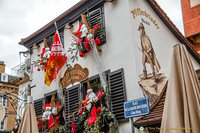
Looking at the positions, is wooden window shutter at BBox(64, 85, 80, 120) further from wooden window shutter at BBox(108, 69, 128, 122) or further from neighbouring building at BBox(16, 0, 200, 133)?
wooden window shutter at BBox(108, 69, 128, 122)

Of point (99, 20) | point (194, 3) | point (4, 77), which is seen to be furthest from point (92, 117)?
point (4, 77)

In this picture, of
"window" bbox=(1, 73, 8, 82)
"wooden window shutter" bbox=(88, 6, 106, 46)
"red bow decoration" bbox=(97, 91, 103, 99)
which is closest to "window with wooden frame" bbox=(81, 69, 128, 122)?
"red bow decoration" bbox=(97, 91, 103, 99)

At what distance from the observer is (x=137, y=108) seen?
671 centimetres

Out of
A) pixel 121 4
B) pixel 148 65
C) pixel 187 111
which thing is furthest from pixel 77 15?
pixel 187 111

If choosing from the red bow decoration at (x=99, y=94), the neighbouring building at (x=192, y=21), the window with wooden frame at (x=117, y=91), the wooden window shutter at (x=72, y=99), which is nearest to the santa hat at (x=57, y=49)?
the wooden window shutter at (x=72, y=99)

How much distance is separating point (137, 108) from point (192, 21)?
1315 centimetres

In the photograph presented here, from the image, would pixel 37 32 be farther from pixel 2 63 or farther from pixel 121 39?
pixel 2 63

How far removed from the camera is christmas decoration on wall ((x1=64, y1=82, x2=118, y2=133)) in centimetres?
932

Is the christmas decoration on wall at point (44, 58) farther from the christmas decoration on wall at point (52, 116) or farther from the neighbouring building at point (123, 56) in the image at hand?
the christmas decoration on wall at point (52, 116)

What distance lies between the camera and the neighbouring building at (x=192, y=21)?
57.7ft

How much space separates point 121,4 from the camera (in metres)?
10.7

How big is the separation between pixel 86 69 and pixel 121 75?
2.01 meters

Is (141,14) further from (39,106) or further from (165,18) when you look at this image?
(39,106)

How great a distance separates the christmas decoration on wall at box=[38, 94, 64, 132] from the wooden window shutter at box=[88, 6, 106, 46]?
336cm
